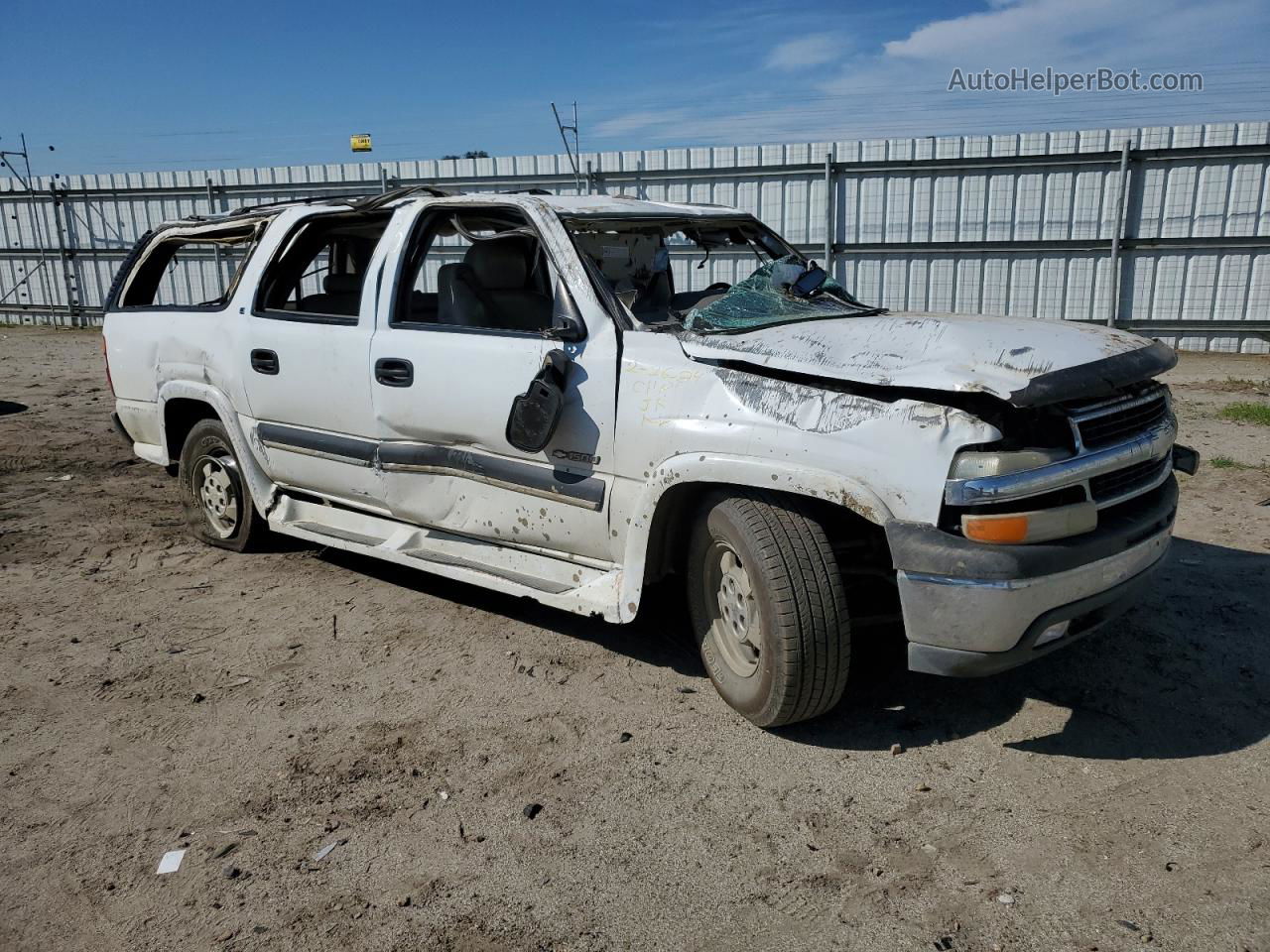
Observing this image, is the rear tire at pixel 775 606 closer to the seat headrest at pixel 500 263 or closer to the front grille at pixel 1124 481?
the front grille at pixel 1124 481

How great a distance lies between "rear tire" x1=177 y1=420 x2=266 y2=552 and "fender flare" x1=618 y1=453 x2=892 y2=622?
2.67m

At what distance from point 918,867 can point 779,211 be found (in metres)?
12.8

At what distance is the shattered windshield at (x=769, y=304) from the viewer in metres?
3.60

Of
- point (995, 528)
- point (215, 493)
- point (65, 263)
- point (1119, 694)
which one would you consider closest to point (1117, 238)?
point (1119, 694)

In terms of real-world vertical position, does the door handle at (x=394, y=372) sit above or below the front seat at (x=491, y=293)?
below

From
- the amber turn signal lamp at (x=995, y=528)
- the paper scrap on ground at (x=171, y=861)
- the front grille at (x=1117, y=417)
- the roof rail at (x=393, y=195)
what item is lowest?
the paper scrap on ground at (x=171, y=861)

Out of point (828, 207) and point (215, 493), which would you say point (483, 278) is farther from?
point (828, 207)

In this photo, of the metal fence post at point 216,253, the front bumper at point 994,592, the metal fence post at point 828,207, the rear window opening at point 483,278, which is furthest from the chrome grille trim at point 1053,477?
the metal fence post at point 216,253

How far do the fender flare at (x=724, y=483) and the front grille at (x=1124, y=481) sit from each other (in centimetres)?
69

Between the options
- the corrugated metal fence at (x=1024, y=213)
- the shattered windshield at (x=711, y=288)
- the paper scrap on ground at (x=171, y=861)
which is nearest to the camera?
the paper scrap on ground at (x=171, y=861)

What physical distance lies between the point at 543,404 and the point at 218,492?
273 centimetres

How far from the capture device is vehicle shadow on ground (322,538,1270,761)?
3418mm

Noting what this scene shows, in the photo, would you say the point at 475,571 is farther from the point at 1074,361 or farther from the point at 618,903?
the point at 1074,361

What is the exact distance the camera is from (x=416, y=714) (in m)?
3.68
